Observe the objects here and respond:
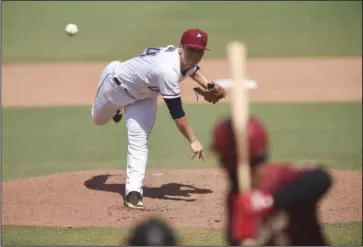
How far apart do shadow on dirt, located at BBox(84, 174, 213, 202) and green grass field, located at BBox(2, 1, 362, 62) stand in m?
13.0

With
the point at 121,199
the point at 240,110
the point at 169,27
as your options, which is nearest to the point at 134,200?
the point at 121,199

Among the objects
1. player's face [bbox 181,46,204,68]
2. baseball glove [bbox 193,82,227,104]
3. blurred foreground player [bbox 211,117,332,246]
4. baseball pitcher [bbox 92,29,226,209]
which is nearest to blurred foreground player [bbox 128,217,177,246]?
blurred foreground player [bbox 211,117,332,246]

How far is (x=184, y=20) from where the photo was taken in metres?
27.7

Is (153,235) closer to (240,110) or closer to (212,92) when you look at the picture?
(240,110)

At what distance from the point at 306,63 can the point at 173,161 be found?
1067cm

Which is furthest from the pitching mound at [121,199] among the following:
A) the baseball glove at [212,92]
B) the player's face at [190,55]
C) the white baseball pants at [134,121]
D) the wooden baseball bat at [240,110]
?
the wooden baseball bat at [240,110]

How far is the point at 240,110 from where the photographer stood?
129 inches

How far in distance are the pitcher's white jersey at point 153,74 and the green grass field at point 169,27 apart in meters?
14.1

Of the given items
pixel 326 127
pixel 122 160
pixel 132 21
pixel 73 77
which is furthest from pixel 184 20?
pixel 122 160

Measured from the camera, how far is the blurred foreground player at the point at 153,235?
10.8 feet

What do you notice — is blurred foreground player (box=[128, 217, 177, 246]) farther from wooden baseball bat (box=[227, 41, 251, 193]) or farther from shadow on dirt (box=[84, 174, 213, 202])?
shadow on dirt (box=[84, 174, 213, 202])

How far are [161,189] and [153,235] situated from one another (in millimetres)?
6622

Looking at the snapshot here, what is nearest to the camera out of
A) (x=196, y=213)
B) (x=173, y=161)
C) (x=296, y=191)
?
(x=296, y=191)

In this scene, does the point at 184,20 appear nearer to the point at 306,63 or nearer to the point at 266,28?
the point at 266,28
